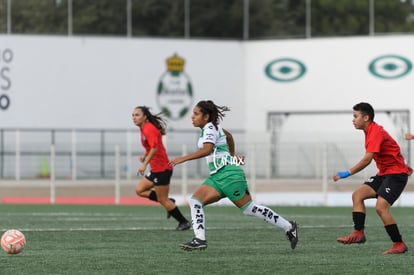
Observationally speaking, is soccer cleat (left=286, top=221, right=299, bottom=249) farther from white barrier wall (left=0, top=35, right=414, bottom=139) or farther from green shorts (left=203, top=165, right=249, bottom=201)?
white barrier wall (left=0, top=35, right=414, bottom=139)

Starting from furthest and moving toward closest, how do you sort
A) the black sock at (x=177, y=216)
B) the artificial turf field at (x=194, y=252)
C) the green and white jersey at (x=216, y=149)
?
the black sock at (x=177, y=216) < the green and white jersey at (x=216, y=149) < the artificial turf field at (x=194, y=252)

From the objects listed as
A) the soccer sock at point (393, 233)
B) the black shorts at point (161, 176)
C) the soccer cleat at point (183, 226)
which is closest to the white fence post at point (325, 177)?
the black shorts at point (161, 176)

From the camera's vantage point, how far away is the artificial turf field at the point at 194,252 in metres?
11.6

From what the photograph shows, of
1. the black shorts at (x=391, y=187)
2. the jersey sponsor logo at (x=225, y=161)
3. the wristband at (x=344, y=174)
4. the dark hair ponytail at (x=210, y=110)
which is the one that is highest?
the dark hair ponytail at (x=210, y=110)

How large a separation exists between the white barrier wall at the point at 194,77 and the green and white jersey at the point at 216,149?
29728 mm

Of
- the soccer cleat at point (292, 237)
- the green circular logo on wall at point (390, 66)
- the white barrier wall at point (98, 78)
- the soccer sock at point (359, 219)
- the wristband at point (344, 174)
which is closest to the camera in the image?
the wristband at point (344, 174)

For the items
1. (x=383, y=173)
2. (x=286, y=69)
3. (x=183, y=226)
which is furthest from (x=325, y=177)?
(x=383, y=173)

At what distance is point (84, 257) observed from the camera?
42.0ft

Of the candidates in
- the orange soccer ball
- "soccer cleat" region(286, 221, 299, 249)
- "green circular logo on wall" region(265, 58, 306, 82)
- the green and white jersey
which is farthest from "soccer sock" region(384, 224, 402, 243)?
"green circular logo on wall" region(265, 58, 306, 82)

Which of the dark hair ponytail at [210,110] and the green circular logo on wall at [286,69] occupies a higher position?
the green circular logo on wall at [286,69]

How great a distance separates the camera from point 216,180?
13516mm

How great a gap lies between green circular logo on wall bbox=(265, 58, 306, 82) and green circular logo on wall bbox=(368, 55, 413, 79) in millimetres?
2974

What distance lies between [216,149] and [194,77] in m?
32.4

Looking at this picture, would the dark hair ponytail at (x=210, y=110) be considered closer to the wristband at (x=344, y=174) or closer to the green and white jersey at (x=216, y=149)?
the green and white jersey at (x=216, y=149)
